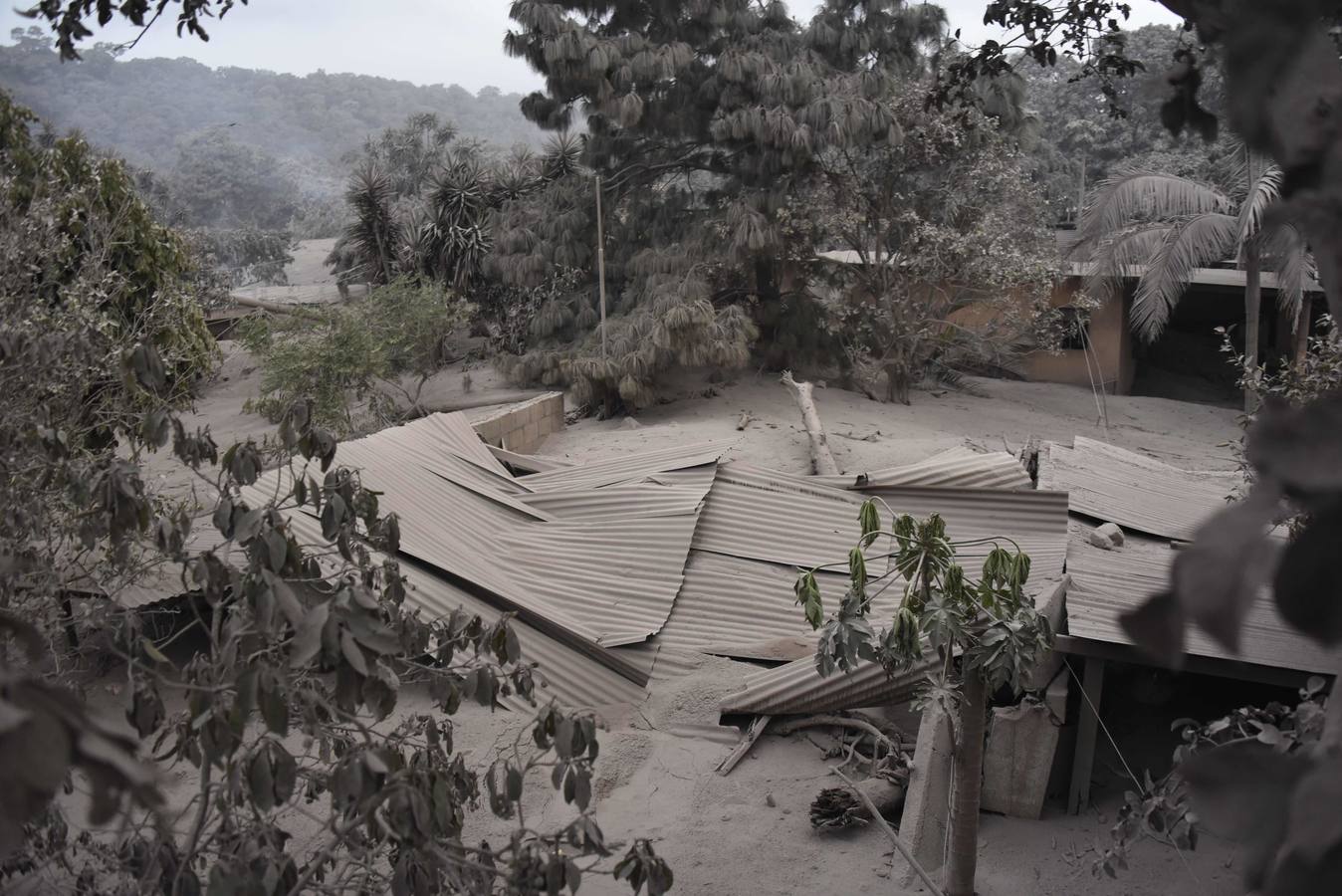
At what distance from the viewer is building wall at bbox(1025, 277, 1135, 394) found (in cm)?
1812

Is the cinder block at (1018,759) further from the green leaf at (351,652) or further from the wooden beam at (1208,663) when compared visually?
the green leaf at (351,652)

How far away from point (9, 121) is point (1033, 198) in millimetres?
12990

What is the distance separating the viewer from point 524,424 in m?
12.7

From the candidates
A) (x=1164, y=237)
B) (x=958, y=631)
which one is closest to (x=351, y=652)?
(x=958, y=631)

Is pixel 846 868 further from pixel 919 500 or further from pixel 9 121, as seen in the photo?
pixel 9 121

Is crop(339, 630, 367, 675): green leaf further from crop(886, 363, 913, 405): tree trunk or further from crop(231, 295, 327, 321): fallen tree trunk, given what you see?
crop(886, 363, 913, 405): tree trunk

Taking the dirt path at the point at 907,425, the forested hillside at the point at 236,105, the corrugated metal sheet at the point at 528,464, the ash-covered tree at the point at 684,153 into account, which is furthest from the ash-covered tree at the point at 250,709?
the forested hillside at the point at 236,105

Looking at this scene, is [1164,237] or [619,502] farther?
[1164,237]

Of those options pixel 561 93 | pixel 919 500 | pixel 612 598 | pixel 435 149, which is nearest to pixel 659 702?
pixel 612 598

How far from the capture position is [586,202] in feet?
55.8

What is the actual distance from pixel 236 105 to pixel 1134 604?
85549 mm

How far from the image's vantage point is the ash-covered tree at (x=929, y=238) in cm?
1541

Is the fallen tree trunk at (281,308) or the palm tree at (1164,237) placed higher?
the palm tree at (1164,237)

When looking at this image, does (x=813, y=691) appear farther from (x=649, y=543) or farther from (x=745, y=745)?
(x=649, y=543)
